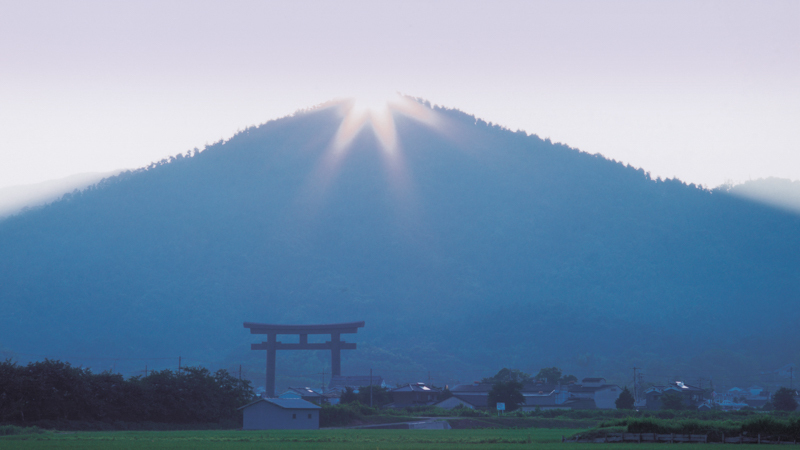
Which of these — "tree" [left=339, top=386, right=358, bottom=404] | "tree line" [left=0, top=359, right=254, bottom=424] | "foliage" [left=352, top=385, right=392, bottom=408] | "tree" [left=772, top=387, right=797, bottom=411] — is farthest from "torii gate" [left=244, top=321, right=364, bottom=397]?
"tree" [left=772, top=387, right=797, bottom=411]

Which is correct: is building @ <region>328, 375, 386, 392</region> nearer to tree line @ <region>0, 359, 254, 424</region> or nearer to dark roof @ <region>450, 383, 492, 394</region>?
dark roof @ <region>450, 383, 492, 394</region>

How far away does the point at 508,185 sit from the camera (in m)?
185

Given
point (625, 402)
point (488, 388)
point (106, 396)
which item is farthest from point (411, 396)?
point (106, 396)

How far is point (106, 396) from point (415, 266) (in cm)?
12453

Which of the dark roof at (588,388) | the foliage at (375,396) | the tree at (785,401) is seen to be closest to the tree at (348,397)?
the foliage at (375,396)

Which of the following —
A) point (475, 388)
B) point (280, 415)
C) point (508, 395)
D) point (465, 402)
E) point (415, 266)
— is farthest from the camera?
point (415, 266)

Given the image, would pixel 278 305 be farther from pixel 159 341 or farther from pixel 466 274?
pixel 466 274

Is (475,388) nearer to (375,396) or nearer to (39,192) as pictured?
(375,396)

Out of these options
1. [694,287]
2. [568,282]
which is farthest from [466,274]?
[694,287]

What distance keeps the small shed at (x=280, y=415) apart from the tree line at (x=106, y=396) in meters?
2.53

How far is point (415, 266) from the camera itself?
16038 cm

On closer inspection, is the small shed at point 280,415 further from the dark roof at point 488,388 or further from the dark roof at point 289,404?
the dark roof at point 488,388

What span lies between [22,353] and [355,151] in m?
97.3

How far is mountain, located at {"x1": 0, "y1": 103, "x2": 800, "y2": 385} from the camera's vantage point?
119938 mm
